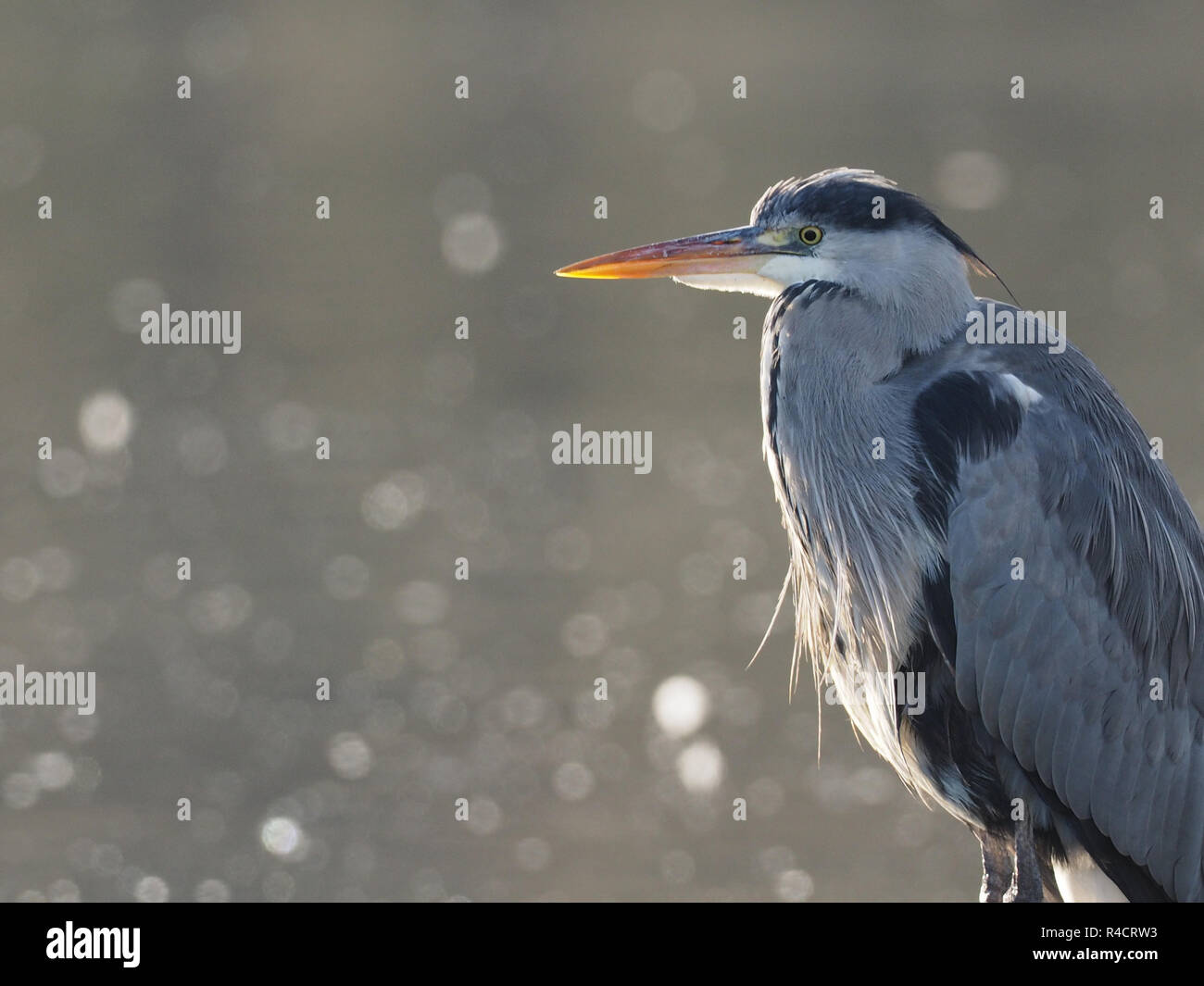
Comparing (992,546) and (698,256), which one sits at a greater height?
(698,256)

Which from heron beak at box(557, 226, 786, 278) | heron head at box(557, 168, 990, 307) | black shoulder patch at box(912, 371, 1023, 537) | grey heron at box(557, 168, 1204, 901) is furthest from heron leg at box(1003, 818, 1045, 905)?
heron beak at box(557, 226, 786, 278)

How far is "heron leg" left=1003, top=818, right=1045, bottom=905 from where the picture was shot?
3916mm

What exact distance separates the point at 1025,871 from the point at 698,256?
4.94ft

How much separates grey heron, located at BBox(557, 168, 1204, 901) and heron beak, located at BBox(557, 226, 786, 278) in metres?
0.03

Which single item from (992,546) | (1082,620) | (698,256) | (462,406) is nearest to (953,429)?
(992,546)

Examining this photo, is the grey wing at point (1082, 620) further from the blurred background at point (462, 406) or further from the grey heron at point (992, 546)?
the blurred background at point (462, 406)

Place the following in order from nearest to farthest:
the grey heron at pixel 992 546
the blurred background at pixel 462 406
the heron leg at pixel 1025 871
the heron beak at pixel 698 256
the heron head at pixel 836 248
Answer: the heron leg at pixel 1025 871, the grey heron at pixel 992 546, the heron head at pixel 836 248, the heron beak at pixel 698 256, the blurred background at pixel 462 406

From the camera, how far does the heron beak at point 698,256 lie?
4309 mm

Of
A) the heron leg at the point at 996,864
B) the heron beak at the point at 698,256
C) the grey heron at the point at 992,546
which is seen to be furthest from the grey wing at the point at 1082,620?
the heron beak at the point at 698,256

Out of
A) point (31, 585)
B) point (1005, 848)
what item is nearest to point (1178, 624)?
point (1005, 848)

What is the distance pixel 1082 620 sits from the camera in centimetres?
407

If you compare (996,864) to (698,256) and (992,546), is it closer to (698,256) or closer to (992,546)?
(992,546)

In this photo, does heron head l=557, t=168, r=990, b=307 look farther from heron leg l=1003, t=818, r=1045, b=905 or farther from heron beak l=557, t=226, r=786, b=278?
heron leg l=1003, t=818, r=1045, b=905

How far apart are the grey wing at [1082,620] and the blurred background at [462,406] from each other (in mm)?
1451
